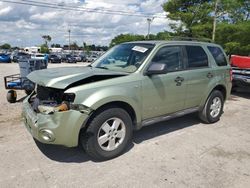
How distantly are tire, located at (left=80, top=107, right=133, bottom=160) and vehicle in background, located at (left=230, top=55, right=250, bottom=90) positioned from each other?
591cm

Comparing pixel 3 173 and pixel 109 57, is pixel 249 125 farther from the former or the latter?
pixel 3 173

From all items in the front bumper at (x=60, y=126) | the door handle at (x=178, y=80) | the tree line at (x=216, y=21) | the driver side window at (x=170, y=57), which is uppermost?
the tree line at (x=216, y=21)

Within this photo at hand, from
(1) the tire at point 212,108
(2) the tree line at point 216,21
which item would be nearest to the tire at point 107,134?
(1) the tire at point 212,108

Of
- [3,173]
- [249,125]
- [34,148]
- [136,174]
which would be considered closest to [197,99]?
[249,125]

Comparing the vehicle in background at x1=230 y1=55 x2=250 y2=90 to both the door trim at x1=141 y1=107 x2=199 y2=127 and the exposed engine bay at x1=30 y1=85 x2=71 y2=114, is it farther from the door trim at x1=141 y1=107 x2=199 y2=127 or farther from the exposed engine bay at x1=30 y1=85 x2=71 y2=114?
the exposed engine bay at x1=30 y1=85 x2=71 y2=114

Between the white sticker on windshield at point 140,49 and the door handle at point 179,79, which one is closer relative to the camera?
the white sticker on windshield at point 140,49

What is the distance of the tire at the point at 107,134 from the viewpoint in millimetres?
3291

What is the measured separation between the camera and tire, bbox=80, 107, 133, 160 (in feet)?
10.8

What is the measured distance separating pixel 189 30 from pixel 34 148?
21.8 m

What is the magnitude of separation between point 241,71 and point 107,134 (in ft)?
21.3

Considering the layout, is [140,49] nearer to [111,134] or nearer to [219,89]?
[111,134]

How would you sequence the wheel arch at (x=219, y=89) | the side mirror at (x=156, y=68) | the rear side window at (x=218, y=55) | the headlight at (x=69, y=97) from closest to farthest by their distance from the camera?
the headlight at (x=69, y=97) → the side mirror at (x=156, y=68) → the wheel arch at (x=219, y=89) → the rear side window at (x=218, y=55)

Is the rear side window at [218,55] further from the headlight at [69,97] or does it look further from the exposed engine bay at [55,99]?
the headlight at [69,97]

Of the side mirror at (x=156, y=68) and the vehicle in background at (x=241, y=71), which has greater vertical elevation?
the side mirror at (x=156, y=68)
